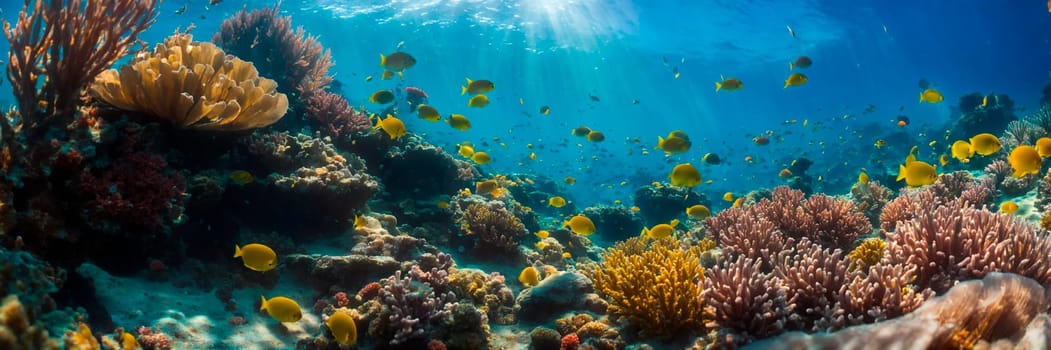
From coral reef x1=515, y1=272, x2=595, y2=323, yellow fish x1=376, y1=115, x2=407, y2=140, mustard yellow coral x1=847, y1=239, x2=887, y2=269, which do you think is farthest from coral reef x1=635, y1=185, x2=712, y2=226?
coral reef x1=515, y1=272, x2=595, y2=323

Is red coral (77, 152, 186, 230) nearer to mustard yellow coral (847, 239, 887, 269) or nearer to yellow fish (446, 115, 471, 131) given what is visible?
yellow fish (446, 115, 471, 131)

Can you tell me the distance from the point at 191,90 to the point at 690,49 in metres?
48.5

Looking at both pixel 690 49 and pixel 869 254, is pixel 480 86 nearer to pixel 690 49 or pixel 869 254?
pixel 869 254

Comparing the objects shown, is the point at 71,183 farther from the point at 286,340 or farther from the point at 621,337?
the point at 621,337

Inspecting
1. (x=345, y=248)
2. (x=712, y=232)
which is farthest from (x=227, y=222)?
(x=712, y=232)

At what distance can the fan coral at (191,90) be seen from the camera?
5.15 metres

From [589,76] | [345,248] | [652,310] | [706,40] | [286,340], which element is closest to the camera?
[652,310]

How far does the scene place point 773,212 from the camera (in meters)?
7.55

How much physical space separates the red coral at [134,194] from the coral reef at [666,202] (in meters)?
14.3

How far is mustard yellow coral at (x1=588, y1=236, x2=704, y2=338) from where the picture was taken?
14.5ft

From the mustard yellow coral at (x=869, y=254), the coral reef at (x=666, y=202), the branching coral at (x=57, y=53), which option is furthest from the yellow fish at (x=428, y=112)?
the coral reef at (x=666, y=202)

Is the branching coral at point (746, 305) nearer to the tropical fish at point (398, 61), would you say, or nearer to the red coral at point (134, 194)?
the red coral at point (134, 194)

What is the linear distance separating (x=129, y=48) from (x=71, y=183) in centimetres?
196

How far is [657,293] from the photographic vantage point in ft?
14.9
